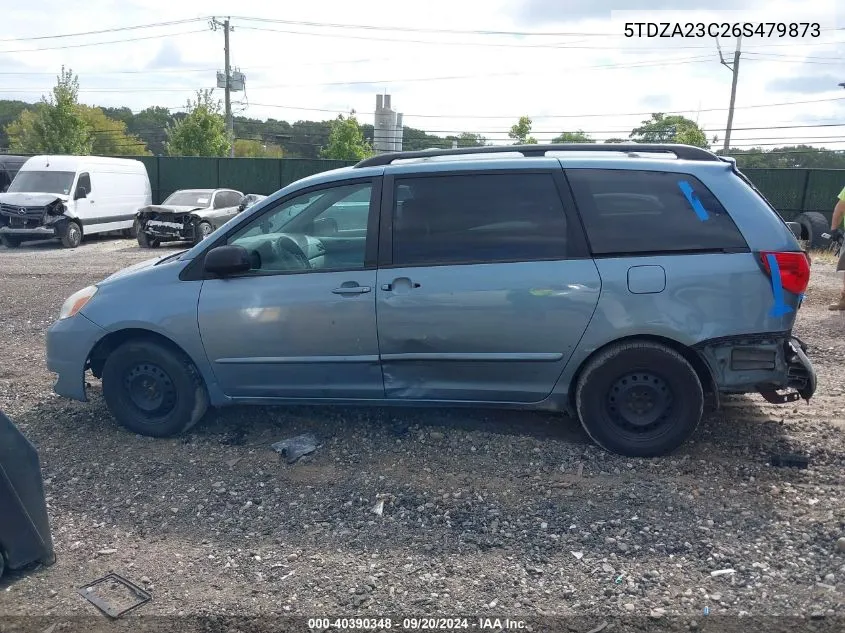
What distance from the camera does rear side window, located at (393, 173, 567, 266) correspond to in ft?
14.6

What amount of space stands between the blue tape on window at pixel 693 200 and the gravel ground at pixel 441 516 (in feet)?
4.83

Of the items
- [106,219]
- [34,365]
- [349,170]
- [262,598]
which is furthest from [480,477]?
[106,219]

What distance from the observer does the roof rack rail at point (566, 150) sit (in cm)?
479

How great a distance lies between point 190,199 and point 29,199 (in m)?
3.74

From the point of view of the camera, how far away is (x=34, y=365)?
673 cm

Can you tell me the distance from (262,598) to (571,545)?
148 cm

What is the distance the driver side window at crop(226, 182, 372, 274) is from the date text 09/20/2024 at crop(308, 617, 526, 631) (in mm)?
2278

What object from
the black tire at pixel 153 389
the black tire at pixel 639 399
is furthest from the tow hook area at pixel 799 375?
the black tire at pixel 153 389

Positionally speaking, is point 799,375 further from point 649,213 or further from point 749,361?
point 649,213

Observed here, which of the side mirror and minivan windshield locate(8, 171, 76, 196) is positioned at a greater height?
minivan windshield locate(8, 171, 76, 196)

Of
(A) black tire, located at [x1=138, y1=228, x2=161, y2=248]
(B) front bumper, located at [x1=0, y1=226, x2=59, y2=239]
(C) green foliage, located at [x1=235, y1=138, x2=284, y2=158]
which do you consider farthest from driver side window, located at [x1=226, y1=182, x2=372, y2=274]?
(C) green foliage, located at [x1=235, y1=138, x2=284, y2=158]

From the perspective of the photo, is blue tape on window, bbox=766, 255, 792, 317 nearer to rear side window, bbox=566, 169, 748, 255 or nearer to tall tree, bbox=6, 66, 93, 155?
rear side window, bbox=566, 169, 748, 255

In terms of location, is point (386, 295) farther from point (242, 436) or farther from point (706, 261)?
point (706, 261)

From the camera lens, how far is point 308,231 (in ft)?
15.7
